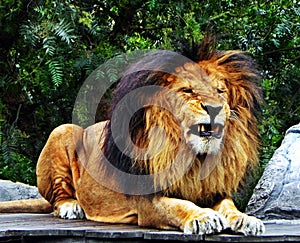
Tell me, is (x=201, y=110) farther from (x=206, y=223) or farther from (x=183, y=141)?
(x=206, y=223)

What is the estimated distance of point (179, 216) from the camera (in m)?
3.15

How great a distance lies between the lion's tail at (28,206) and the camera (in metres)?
4.54

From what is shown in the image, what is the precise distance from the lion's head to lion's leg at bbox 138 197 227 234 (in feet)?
0.28

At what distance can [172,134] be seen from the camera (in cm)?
324

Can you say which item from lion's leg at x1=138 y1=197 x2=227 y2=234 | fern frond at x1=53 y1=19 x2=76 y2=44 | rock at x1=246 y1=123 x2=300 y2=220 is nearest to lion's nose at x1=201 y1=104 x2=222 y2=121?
lion's leg at x1=138 y1=197 x2=227 y2=234

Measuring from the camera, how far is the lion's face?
123 inches

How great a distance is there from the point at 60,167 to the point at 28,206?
22.0 inches

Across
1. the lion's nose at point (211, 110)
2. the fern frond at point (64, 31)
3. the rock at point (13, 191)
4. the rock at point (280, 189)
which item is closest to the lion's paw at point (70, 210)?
the lion's nose at point (211, 110)

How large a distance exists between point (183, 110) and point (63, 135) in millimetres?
1159

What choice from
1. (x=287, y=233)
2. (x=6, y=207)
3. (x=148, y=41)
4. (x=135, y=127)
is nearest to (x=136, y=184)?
(x=135, y=127)

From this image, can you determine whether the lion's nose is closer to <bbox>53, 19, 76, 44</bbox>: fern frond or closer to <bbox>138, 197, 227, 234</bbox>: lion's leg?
<bbox>138, 197, 227, 234</bbox>: lion's leg

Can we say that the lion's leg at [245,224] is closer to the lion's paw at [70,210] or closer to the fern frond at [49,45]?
the lion's paw at [70,210]

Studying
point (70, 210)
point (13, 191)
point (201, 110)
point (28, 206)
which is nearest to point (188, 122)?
point (201, 110)

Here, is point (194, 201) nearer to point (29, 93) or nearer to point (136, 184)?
point (136, 184)
